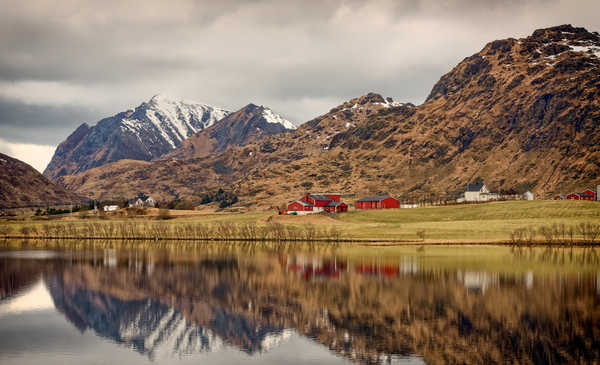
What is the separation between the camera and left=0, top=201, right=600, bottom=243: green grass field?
13375cm

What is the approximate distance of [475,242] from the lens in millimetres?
123812

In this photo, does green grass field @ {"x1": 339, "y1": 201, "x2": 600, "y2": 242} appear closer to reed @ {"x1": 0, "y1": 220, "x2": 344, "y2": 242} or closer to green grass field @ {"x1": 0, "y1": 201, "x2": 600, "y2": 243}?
green grass field @ {"x1": 0, "y1": 201, "x2": 600, "y2": 243}

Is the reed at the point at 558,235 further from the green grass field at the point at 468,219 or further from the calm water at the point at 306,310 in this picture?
the calm water at the point at 306,310

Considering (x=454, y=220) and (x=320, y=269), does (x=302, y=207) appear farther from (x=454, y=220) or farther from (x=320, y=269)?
(x=320, y=269)

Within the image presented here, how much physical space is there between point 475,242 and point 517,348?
84.7m

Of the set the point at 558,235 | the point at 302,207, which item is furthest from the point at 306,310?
the point at 302,207

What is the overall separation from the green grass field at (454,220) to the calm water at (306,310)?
3401 cm

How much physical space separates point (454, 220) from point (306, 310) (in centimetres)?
10791

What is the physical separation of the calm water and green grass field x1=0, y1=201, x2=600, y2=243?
112 ft

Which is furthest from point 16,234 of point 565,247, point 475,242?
point 565,247

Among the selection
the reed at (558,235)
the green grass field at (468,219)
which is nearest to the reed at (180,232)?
the green grass field at (468,219)

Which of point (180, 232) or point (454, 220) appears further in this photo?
point (180, 232)

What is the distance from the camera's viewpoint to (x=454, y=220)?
157750mm

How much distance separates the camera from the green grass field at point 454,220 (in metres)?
134
